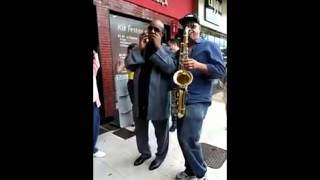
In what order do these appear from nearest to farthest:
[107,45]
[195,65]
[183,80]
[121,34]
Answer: [195,65]
[183,80]
[107,45]
[121,34]

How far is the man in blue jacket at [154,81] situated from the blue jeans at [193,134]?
0.80 feet

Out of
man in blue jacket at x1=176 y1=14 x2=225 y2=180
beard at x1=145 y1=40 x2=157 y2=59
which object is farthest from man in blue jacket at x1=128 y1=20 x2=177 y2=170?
man in blue jacket at x1=176 y1=14 x2=225 y2=180

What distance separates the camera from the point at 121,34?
3674 millimetres

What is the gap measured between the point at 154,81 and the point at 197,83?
0.37 metres

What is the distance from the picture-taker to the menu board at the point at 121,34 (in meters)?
3.54

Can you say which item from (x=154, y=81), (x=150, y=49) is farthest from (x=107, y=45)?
(x=154, y=81)

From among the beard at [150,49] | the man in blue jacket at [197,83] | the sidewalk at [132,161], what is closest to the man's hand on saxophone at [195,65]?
the man in blue jacket at [197,83]

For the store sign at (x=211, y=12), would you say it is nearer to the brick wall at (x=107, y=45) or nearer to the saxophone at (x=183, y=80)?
the brick wall at (x=107, y=45)

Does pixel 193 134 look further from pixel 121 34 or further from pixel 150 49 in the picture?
pixel 121 34

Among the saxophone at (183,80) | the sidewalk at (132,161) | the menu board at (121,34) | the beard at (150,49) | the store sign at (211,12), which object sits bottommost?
the sidewalk at (132,161)

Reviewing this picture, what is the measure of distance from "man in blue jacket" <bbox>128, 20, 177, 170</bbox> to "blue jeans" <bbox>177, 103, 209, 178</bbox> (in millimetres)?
244
